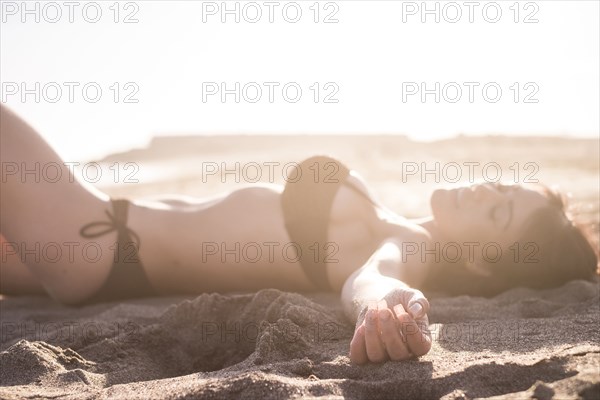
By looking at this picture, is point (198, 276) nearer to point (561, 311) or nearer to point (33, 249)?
point (33, 249)

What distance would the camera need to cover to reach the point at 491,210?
3242mm

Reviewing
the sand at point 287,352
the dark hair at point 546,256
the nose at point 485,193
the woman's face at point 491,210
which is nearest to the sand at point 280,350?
the sand at point 287,352

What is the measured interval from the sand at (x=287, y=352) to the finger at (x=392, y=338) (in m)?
0.03

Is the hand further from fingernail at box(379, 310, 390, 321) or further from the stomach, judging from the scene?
the stomach

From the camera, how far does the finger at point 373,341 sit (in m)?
1.87

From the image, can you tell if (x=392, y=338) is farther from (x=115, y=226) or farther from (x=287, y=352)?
(x=115, y=226)

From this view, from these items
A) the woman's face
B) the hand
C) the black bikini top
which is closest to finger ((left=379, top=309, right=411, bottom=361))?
the hand

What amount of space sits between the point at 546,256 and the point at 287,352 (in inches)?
73.3

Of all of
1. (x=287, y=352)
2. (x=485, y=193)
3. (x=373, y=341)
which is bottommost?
(x=287, y=352)

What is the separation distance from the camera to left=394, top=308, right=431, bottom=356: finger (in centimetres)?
189

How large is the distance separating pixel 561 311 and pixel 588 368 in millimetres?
1130

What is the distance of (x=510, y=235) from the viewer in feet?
10.7

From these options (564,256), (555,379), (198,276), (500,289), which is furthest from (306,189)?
Answer: (555,379)

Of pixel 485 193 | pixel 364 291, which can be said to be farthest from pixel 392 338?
pixel 485 193
